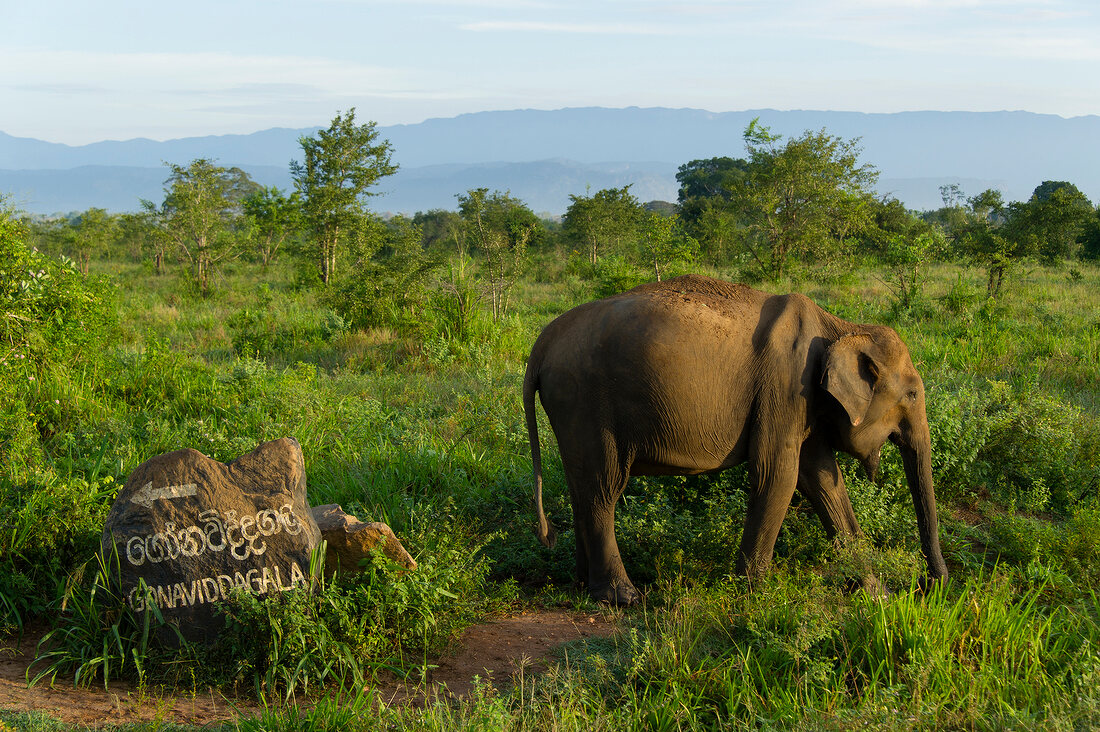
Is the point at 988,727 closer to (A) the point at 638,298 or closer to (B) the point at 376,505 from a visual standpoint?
(A) the point at 638,298

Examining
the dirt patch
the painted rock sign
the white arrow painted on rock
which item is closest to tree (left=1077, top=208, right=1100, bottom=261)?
the dirt patch

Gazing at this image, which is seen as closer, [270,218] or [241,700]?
[241,700]

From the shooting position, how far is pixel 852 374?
4.76 m

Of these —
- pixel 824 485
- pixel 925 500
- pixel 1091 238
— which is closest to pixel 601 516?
pixel 824 485

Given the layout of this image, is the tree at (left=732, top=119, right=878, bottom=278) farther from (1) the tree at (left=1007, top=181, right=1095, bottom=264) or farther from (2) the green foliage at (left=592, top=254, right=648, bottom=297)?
(2) the green foliage at (left=592, top=254, right=648, bottom=297)

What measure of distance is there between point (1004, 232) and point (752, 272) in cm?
576

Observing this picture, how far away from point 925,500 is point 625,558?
6.00 ft

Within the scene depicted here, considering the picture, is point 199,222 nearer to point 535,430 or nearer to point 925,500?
point 535,430

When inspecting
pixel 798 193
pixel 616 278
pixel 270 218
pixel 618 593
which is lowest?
pixel 618 593

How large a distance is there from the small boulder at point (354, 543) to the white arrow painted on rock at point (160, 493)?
0.67 m

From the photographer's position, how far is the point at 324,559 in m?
4.41

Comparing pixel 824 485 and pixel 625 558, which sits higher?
pixel 824 485

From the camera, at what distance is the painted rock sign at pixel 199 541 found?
420 cm

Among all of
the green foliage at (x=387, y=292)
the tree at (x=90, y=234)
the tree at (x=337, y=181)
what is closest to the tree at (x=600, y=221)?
the tree at (x=337, y=181)
